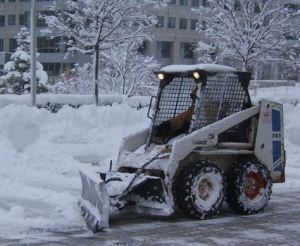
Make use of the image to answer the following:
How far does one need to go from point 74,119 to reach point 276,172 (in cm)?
895

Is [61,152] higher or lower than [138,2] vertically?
lower

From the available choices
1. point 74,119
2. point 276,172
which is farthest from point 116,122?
point 276,172

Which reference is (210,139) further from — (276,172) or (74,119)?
(74,119)

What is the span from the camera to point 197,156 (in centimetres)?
939

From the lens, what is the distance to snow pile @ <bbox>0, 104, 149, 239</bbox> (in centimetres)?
929

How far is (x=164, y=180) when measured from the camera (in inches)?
354

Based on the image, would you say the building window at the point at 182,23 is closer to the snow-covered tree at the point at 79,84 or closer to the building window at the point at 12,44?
the building window at the point at 12,44

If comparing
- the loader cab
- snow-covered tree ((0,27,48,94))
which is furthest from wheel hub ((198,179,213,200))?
snow-covered tree ((0,27,48,94))

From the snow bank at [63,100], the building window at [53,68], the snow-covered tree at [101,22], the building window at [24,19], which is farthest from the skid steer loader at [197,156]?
the building window at [24,19]

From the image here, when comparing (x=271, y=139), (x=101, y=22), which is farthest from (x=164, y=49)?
(x=271, y=139)

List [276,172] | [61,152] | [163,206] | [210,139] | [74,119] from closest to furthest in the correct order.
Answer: [163,206]
[210,139]
[276,172]
[61,152]
[74,119]

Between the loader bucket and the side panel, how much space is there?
254 centimetres

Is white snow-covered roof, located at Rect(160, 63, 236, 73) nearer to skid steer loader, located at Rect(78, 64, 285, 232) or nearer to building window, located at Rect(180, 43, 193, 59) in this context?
skid steer loader, located at Rect(78, 64, 285, 232)

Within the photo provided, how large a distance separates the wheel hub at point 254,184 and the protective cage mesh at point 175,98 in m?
1.41
